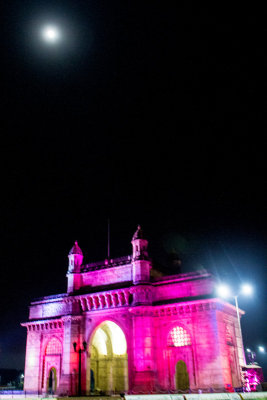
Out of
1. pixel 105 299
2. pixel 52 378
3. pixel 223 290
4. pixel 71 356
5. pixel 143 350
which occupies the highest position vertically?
pixel 105 299

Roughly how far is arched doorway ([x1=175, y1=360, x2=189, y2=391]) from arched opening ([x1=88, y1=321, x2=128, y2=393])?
7930 millimetres

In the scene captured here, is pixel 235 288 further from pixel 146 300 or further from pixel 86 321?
pixel 86 321

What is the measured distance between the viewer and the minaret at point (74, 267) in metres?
44.9

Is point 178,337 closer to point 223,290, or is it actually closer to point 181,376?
point 181,376

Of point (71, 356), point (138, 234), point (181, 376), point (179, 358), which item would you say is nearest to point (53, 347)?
point (71, 356)

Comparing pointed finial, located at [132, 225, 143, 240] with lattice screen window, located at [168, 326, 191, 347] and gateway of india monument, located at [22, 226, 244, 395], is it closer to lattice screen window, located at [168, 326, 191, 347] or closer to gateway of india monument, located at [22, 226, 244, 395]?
gateway of india monument, located at [22, 226, 244, 395]

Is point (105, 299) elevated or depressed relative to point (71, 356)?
elevated

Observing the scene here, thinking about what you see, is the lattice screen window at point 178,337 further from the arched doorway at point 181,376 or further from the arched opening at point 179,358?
the arched doorway at point 181,376

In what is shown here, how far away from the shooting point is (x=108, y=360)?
4531cm

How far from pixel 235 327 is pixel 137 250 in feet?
45.1

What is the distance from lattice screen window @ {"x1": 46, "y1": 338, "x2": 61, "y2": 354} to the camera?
44.0 metres

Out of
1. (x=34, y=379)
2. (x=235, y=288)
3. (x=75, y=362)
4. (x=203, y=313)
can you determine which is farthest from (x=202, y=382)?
(x=34, y=379)

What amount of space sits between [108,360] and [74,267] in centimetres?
1207

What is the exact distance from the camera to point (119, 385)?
43.6 m
